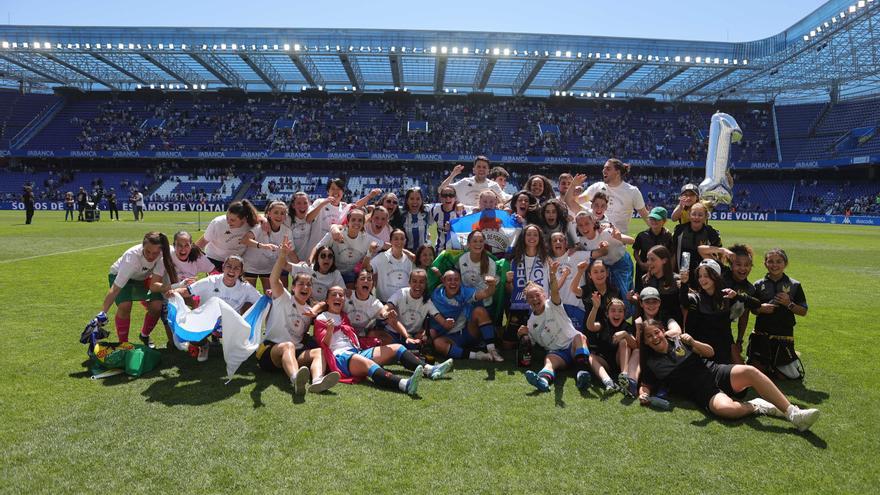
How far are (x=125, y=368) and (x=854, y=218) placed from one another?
49.1 metres

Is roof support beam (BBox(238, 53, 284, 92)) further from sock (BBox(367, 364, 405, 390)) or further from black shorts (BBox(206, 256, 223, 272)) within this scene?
sock (BBox(367, 364, 405, 390))

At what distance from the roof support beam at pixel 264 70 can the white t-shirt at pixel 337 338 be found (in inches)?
1706

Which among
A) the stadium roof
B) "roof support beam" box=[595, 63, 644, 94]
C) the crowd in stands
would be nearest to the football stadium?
the stadium roof

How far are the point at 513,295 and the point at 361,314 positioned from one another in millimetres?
1860

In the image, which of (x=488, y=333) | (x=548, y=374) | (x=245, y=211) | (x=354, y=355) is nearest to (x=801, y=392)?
(x=548, y=374)

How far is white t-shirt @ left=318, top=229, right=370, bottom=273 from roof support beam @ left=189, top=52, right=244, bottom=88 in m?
43.0

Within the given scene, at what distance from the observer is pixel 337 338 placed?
577cm

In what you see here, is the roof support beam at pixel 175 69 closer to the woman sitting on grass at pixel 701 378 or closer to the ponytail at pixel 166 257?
the ponytail at pixel 166 257

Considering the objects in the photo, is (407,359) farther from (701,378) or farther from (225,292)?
(701,378)

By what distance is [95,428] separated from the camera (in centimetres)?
427

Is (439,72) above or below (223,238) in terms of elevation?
above

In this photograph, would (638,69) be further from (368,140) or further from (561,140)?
(368,140)

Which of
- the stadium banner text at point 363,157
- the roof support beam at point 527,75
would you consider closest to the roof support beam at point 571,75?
the roof support beam at point 527,75

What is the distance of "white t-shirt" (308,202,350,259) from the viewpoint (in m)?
7.79
